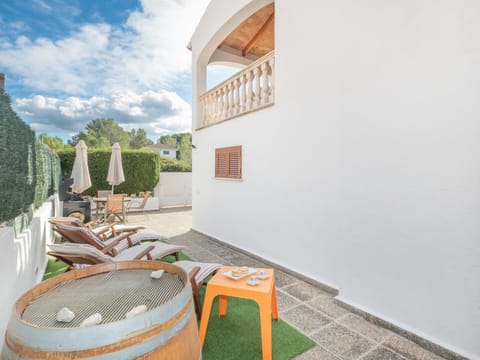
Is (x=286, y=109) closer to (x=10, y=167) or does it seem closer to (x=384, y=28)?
(x=384, y=28)

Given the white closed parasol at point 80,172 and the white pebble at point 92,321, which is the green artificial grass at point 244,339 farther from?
the white closed parasol at point 80,172

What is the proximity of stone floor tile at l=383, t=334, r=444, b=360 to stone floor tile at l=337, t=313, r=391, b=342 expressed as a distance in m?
0.08

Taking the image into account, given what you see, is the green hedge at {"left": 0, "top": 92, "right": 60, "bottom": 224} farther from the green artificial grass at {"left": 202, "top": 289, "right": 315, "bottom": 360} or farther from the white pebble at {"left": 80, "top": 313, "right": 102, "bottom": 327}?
the green artificial grass at {"left": 202, "top": 289, "right": 315, "bottom": 360}

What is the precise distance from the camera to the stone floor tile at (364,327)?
3.05m

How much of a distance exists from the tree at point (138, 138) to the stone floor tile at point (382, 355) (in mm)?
57778

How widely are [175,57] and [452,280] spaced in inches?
430

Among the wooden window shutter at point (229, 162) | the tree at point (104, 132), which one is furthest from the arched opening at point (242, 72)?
the tree at point (104, 132)

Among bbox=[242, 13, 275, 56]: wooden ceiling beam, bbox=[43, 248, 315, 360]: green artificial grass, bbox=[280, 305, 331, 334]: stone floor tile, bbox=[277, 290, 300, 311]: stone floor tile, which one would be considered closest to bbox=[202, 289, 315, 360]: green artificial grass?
bbox=[43, 248, 315, 360]: green artificial grass

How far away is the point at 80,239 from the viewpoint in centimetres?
452

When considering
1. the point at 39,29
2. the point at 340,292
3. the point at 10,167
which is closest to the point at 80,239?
the point at 10,167

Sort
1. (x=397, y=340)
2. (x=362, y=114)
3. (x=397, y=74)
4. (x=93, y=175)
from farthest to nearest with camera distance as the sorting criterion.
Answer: (x=93, y=175) → (x=362, y=114) → (x=397, y=74) → (x=397, y=340)

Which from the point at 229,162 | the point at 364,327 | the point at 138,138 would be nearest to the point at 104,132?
the point at 138,138

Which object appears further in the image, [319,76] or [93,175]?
[93,175]

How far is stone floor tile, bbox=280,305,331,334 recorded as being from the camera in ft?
10.5
